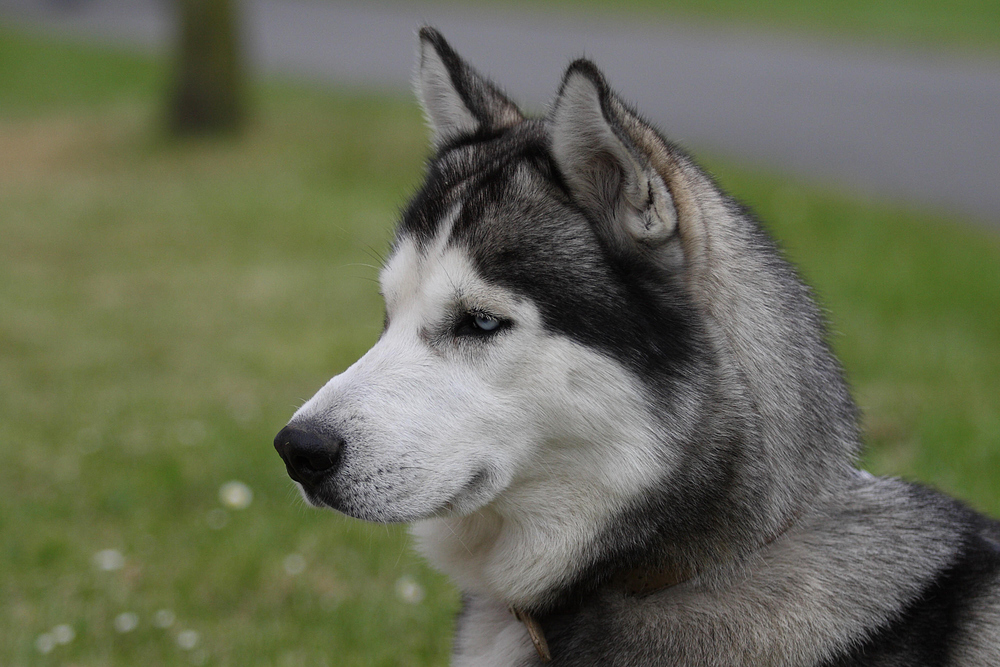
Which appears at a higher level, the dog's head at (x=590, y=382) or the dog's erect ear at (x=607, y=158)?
the dog's erect ear at (x=607, y=158)

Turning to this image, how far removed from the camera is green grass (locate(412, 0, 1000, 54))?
63.2 feet

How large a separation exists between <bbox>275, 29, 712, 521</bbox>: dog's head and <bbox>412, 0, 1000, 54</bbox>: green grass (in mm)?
17552

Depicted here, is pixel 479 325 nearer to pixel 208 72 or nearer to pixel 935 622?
pixel 935 622

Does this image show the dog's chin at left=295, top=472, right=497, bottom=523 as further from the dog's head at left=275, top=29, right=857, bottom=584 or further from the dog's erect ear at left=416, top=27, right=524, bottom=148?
the dog's erect ear at left=416, top=27, right=524, bottom=148

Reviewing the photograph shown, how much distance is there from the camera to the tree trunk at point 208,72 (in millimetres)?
10961

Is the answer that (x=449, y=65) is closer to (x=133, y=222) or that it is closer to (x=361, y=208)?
(x=361, y=208)

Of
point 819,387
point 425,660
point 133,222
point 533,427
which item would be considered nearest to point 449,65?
point 533,427

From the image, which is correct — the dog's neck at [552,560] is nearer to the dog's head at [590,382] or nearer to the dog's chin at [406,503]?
the dog's head at [590,382]

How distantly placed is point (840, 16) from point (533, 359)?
72.5ft

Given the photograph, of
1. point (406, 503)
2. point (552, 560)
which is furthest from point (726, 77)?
point (406, 503)

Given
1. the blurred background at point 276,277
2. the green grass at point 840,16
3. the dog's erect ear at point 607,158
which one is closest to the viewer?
the dog's erect ear at point 607,158

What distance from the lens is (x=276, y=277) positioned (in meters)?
8.23

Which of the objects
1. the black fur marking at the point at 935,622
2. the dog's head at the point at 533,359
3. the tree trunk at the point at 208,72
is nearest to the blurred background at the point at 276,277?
the tree trunk at the point at 208,72

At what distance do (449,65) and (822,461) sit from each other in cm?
153
